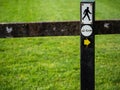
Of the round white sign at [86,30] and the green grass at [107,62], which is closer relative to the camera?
the round white sign at [86,30]

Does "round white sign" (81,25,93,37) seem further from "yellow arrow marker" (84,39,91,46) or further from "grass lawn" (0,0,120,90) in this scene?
"grass lawn" (0,0,120,90)

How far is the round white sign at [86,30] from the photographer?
14.8 ft

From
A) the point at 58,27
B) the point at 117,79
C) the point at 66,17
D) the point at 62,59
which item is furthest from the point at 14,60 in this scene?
the point at 66,17

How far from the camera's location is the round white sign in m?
4.50

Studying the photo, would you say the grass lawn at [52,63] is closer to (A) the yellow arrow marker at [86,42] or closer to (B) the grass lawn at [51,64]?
(B) the grass lawn at [51,64]

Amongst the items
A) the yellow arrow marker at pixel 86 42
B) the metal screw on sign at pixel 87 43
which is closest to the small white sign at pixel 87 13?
the metal screw on sign at pixel 87 43

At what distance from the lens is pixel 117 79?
667 centimetres

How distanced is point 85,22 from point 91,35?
0.18 m

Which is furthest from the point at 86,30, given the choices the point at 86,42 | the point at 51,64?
the point at 51,64

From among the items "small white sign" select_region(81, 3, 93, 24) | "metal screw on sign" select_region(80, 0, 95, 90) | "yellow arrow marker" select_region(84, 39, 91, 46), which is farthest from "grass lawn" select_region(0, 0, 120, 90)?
"small white sign" select_region(81, 3, 93, 24)

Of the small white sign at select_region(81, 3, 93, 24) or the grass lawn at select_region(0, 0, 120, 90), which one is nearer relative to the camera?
the small white sign at select_region(81, 3, 93, 24)

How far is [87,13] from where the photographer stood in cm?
448

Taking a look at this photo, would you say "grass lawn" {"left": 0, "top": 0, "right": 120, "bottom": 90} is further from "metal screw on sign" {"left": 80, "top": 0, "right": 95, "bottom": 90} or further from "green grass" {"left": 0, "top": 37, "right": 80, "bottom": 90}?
"metal screw on sign" {"left": 80, "top": 0, "right": 95, "bottom": 90}

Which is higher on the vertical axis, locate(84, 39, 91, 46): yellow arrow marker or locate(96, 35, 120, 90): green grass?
locate(84, 39, 91, 46): yellow arrow marker
